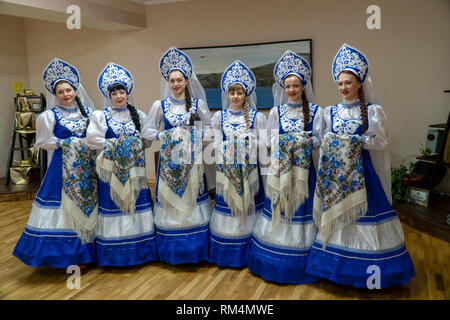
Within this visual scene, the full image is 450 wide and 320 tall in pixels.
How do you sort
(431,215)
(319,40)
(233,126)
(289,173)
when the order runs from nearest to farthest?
(289,173)
(233,126)
(431,215)
(319,40)

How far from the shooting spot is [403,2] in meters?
4.38

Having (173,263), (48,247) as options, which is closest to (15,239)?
(48,247)

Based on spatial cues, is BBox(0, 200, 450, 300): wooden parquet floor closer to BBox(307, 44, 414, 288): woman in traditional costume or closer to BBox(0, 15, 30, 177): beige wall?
BBox(307, 44, 414, 288): woman in traditional costume

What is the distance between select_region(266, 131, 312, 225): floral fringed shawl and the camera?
106 inches

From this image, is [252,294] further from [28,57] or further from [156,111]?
[28,57]

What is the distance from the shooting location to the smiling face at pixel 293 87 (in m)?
2.75

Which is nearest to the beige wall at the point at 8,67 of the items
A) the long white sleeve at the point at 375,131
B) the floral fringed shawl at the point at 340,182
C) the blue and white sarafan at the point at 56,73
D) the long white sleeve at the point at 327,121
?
the blue and white sarafan at the point at 56,73

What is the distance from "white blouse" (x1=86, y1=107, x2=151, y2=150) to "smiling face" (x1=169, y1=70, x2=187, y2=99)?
1.36 ft

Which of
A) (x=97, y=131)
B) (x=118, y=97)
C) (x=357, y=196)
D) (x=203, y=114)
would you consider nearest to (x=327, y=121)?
(x=357, y=196)

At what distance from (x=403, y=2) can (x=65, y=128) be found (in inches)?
152

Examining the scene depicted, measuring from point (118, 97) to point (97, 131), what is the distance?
310 mm

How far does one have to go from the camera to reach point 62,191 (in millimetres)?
2980

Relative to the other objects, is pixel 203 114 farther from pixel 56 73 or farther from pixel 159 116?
pixel 56 73

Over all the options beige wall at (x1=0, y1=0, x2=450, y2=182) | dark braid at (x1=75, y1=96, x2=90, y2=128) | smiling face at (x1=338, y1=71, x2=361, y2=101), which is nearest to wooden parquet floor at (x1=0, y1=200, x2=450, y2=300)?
dark braid at (x1=75, y1=96, x2=90, y2=128)
